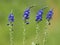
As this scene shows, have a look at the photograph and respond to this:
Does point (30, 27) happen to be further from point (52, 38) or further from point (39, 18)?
point (39, 18)

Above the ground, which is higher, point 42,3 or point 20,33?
point 42,3

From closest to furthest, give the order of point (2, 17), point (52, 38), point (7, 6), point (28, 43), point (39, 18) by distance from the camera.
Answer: point (39, 18), point (28, 43), point (52, 38), point (2, 17), point (7, 6)

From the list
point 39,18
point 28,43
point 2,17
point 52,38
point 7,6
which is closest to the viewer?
point 39,18

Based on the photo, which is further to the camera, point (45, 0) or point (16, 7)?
point (45, 0)

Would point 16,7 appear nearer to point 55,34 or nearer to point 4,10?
point 4,10

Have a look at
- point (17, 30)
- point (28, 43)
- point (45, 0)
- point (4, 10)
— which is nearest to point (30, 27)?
point (17, 30)

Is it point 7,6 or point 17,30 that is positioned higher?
point 7,6

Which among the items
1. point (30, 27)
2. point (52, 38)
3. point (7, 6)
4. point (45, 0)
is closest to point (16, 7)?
point (7, 6)

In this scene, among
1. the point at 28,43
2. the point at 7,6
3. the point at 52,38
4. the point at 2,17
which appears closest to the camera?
the point at 28,43

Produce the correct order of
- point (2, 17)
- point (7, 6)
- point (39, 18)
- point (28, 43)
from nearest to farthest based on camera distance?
point (39, 18) < point (28, 43) < point (2, 17) < point (7, 6)
